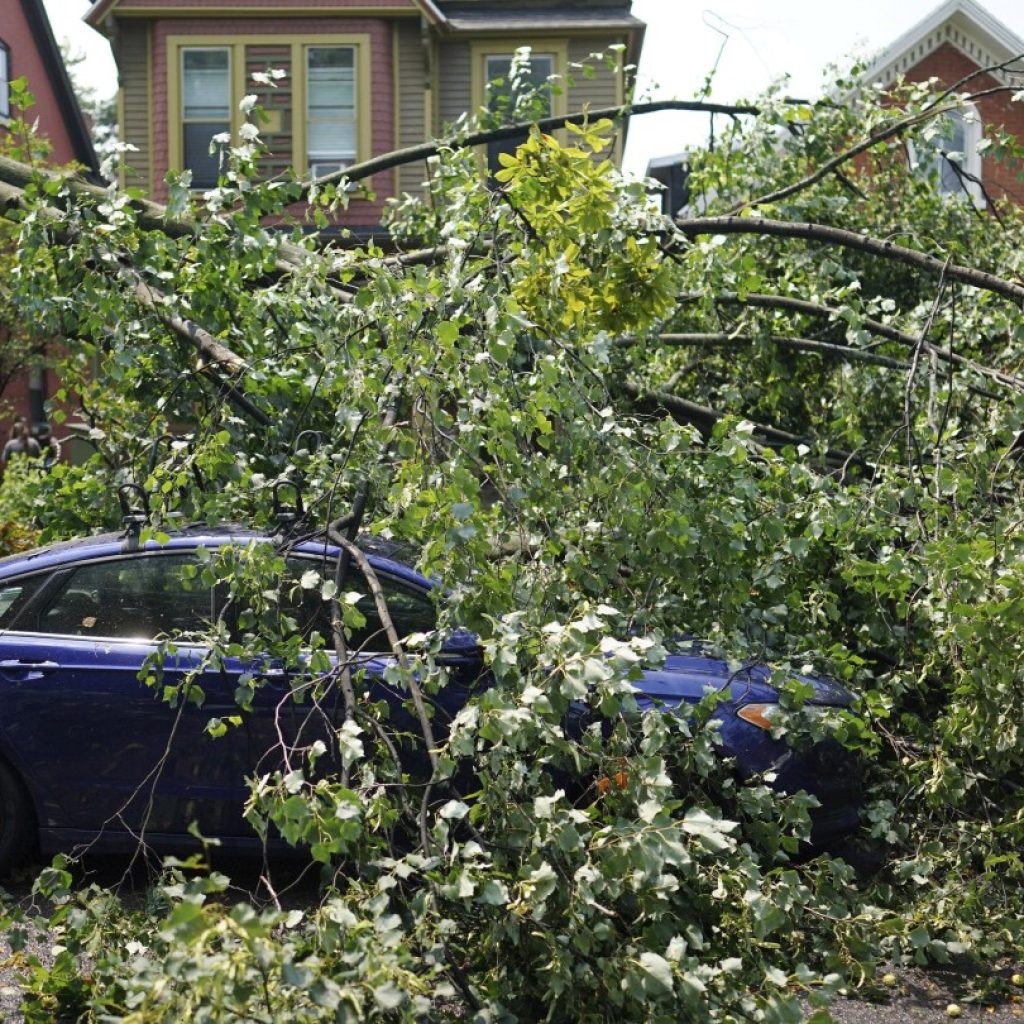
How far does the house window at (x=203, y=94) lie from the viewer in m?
Result: 22.3

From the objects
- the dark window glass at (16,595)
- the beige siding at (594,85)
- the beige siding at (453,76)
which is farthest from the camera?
the beige siding at (453,76)

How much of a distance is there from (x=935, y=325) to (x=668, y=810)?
566cm

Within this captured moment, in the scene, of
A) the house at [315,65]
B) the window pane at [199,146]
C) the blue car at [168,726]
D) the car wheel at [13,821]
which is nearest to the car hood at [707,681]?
the blue car at [168,726]

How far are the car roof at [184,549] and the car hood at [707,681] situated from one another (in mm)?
1046

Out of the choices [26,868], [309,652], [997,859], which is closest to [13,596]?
[26,868]

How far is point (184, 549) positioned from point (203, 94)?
708 inches

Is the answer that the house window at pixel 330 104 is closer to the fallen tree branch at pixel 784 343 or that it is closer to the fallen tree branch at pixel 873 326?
the fallen tree branch at pixel 784 343

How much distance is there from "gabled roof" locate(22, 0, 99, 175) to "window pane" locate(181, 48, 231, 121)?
28.5 ft

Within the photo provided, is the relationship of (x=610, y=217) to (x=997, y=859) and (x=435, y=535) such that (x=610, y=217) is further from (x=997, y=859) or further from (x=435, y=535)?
(x=997, y=859)

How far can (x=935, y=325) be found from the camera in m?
8.74

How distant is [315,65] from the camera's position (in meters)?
22.4

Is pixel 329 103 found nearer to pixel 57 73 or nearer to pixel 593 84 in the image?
pixel 593 84

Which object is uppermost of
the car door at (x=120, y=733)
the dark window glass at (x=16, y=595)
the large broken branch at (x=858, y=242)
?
the large broken branch at (x=858, y=242)

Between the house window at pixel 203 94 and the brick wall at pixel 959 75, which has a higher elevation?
the brick wall at pixel 959 75
